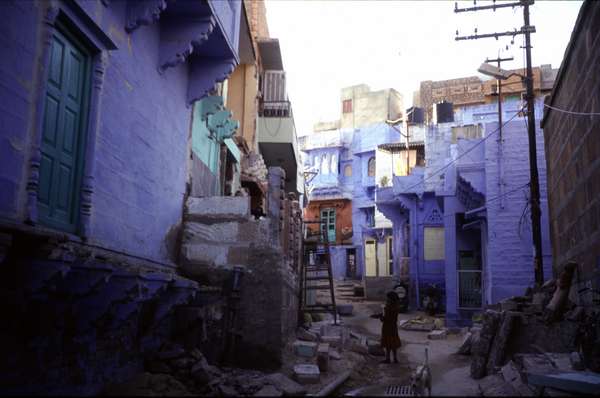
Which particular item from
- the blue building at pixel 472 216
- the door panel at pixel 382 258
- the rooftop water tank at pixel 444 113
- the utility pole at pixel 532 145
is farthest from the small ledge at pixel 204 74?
the door panel at pixel 382 258

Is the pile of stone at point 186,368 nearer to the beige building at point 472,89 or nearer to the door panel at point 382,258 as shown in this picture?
the door panel at point 382,258

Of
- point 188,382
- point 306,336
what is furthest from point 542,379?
point 306,336

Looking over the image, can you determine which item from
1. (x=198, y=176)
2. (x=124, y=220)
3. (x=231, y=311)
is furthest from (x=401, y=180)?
(x=124, y=220)

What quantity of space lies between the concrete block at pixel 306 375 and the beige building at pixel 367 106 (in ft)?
117

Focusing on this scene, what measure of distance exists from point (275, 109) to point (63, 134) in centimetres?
1258

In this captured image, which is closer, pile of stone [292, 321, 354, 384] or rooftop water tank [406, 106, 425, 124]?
pile of stone [292, 321, 354, 384]

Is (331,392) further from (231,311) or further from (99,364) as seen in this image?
(99,364)

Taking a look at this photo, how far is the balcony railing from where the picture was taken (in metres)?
17.6

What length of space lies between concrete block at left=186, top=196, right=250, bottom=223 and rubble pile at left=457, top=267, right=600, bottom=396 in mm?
4314

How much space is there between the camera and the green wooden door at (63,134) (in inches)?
201

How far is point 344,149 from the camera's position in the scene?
4162 centimetres

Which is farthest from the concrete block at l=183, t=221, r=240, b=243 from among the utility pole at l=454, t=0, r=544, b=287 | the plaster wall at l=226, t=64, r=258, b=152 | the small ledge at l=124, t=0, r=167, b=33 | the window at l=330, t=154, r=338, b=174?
the window at l=330, t=154, r=338, b=174

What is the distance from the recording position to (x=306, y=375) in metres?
7.87

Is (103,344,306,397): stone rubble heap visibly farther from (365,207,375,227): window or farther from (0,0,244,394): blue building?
(365,207,375,227): window
